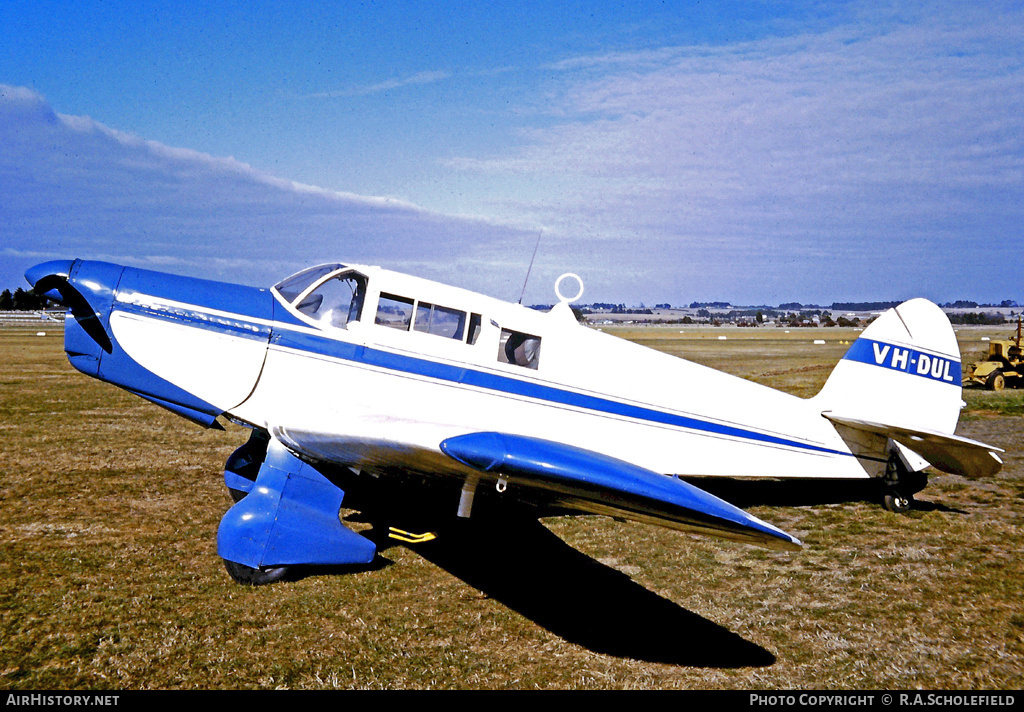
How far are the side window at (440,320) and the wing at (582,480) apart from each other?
1.22m

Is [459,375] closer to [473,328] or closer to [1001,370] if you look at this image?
[473,328]

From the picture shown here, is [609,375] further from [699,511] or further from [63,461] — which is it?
[63,461]

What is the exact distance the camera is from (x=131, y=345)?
5.54 metres

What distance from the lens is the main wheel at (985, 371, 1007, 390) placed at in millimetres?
20062

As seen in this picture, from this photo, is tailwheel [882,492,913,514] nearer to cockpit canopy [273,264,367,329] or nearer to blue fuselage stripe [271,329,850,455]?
blue fuselage stripe [271,329,850,455]

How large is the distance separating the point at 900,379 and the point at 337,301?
6250 mm

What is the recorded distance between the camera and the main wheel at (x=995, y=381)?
2006 cm

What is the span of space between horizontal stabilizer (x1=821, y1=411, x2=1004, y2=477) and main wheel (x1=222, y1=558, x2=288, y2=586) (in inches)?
228

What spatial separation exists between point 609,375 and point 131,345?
4.15m

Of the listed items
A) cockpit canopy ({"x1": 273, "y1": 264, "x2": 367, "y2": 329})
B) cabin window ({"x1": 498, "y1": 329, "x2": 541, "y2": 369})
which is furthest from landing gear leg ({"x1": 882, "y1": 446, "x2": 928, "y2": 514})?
cockpit canopy ({"x1": 273, "y1": 264, "x2": 367, "y2": 329})

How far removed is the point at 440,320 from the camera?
19.1 feet

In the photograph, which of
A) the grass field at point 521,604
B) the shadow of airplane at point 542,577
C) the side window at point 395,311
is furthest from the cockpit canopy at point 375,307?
the grass field at point 521,604

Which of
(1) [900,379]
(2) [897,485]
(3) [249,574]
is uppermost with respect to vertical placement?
(1) [900,379]

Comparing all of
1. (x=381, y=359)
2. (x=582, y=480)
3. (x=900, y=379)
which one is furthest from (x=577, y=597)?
(x=900, y=379)
